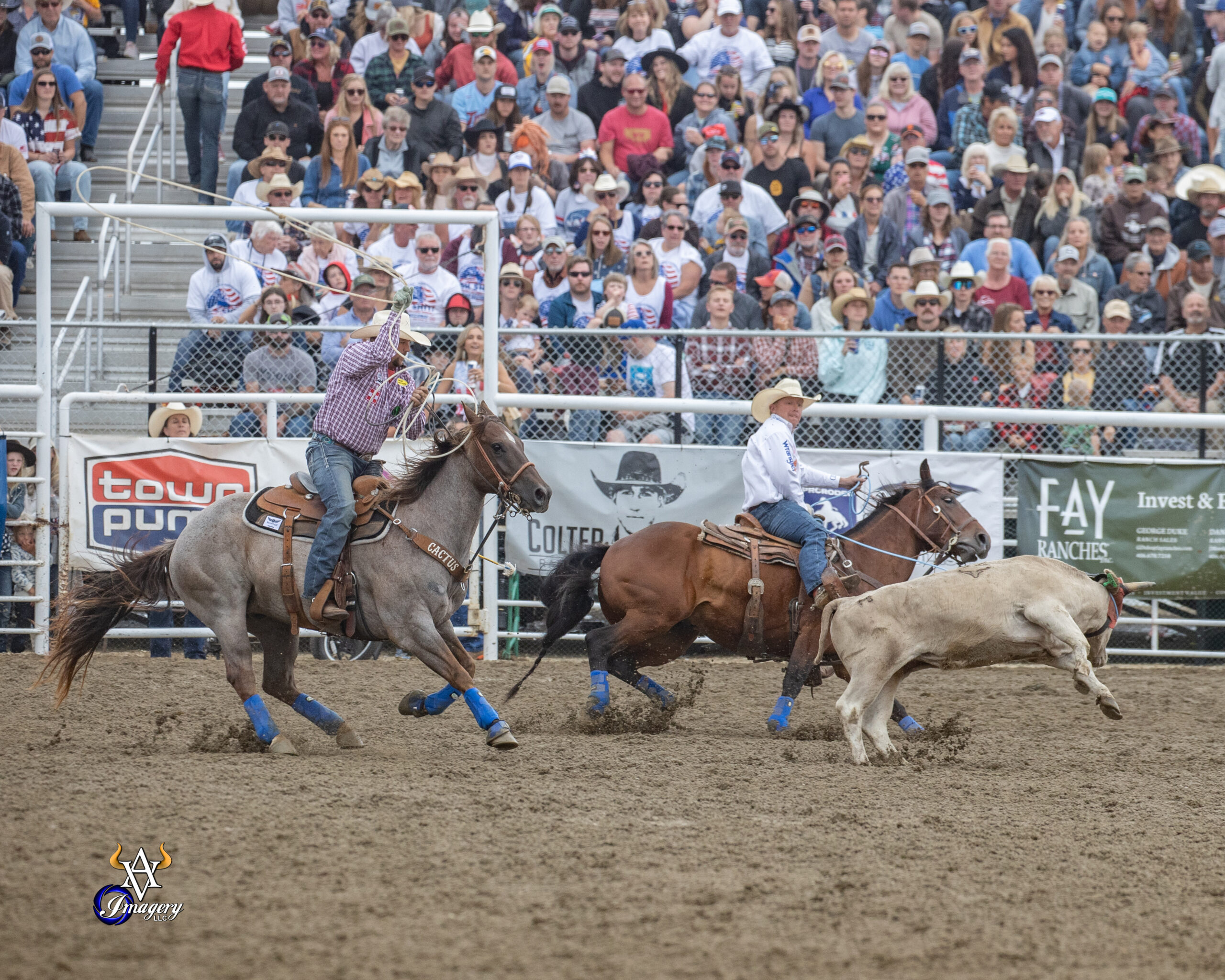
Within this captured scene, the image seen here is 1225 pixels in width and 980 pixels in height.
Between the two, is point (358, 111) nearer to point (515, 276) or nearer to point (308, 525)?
point (515, 276)

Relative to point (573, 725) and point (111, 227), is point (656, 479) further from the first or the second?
point (111, 227)

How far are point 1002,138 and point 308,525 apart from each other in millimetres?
9599

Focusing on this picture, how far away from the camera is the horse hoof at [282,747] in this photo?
7.23 m

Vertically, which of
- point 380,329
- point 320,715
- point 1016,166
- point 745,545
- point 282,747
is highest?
point 1016,166

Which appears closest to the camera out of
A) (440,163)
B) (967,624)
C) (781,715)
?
(967,624)

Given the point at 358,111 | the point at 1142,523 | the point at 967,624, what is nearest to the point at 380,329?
the point at 967,624

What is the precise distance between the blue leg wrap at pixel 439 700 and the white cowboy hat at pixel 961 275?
22.5ft

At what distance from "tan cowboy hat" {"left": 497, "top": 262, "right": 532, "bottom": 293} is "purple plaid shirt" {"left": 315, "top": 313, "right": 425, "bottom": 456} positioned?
464 centimetres

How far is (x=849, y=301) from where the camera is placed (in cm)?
1210

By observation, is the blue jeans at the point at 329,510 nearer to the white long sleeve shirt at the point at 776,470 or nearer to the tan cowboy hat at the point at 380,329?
the tan cowboy hat at the point at 380,329

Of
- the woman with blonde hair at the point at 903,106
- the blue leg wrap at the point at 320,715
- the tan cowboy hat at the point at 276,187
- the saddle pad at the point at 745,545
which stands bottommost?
the blue leg wrap at the point at 320,715

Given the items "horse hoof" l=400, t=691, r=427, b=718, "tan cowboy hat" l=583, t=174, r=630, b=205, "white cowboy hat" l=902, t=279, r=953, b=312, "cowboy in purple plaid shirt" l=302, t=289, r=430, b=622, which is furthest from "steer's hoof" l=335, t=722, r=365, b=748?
"tan cowboy hat" l=583, t=174, r=630, b=205

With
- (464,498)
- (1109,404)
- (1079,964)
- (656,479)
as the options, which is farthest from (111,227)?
(1079,964)

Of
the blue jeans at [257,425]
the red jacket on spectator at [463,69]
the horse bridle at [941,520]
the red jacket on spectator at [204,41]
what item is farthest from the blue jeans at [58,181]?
the horse bridle at [941,520]
